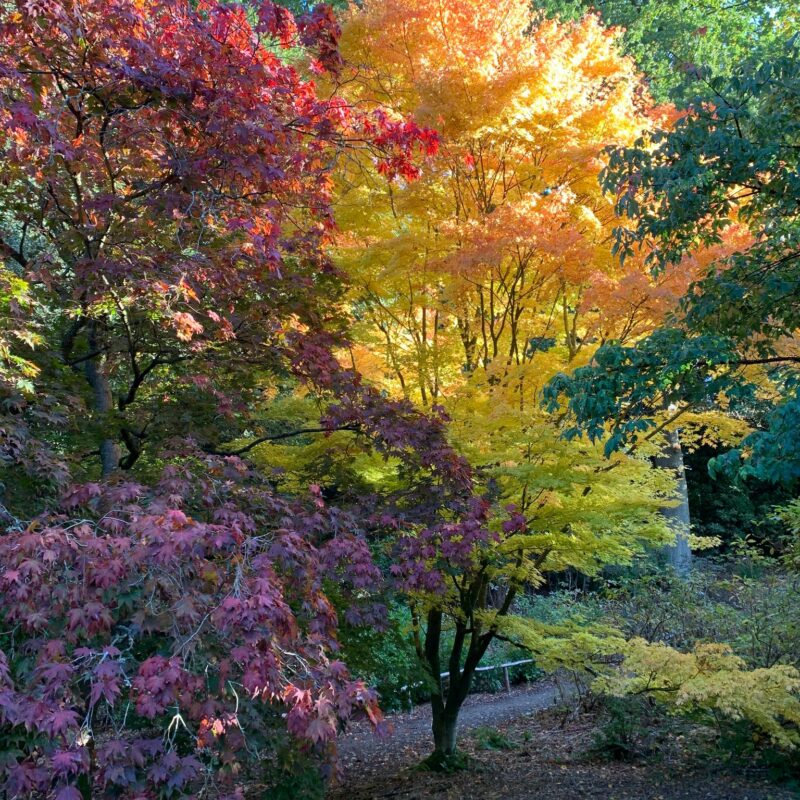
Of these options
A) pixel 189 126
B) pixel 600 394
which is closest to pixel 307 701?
pixel 600 394

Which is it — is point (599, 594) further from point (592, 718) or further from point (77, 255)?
point (77, 255)

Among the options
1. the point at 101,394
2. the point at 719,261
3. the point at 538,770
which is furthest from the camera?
the point at 538,770

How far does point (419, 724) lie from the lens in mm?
11711

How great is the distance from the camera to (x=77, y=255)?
225 inches

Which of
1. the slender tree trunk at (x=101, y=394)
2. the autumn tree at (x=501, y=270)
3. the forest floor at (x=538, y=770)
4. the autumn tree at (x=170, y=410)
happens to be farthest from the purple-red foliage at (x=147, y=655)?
the forest floor at (x=538, y=770)

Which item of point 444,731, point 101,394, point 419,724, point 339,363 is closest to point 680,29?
point 339,363

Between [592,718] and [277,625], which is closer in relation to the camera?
[277,625]

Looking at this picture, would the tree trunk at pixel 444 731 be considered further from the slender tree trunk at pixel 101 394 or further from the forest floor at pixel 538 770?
the slender tree trunk at pixel 101 394

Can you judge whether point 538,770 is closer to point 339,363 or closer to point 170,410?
point 339,363

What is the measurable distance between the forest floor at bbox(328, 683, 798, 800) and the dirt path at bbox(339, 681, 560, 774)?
28 millimetres

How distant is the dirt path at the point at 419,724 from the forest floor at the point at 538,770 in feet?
0.09

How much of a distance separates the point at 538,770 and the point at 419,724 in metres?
3.68

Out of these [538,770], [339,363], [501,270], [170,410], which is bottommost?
[538,770]

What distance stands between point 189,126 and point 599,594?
10566 millimetres
